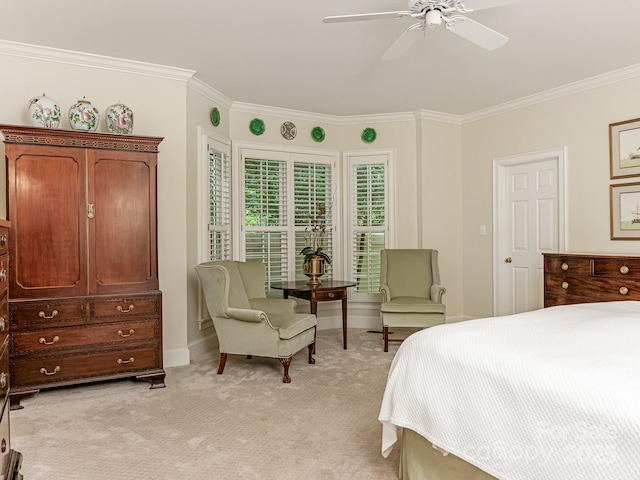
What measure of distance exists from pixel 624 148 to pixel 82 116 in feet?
15.1

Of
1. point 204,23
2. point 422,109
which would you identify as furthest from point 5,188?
point 422,109

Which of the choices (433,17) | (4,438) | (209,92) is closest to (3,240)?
(4,438)

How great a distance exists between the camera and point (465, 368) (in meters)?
1.66

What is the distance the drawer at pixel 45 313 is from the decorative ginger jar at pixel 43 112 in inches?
50.0

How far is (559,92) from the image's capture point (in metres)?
4.57

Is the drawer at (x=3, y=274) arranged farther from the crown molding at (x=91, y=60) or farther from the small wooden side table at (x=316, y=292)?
the small wooden side table at (x=316, y=292)

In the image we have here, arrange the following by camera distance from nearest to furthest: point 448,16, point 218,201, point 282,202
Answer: point 448,16 < point 218,201 < point 282,202

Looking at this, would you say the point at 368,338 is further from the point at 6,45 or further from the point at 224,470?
the point at 6,45

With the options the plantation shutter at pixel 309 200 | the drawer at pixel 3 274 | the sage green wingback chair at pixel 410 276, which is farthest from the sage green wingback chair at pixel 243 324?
the drawer at pixel 3 274

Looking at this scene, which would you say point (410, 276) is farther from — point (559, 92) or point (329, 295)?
point (559, 92)

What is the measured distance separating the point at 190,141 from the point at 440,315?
2.92 metres

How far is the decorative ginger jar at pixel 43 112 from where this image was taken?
3.21 meters

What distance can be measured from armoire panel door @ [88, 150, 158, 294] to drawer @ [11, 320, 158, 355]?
0.27 meters

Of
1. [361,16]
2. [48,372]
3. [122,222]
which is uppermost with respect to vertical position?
[361,16]
